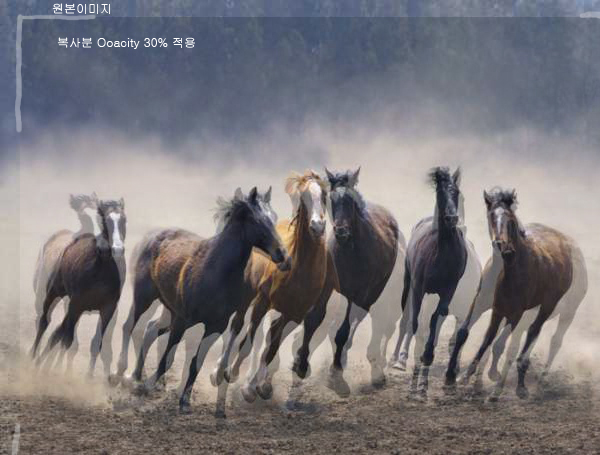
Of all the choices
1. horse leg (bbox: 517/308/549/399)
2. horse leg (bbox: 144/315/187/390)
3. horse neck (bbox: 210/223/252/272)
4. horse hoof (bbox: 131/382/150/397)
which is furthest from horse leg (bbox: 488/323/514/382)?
horse hoof (bbox: 131/382/150/397)

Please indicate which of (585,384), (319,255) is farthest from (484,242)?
(319,255)

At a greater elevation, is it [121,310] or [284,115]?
[284,115]

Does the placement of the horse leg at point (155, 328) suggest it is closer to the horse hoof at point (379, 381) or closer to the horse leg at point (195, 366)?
the horse leg at point (195, 366)

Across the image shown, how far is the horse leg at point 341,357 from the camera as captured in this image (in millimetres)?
13281

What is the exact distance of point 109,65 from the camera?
3603cm

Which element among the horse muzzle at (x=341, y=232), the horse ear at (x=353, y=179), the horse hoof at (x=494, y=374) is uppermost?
the horse ear at (x=353, y=179)

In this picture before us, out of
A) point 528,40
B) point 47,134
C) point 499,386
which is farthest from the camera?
point 528,40

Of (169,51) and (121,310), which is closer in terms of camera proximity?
(121,310)

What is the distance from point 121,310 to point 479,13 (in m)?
19.6

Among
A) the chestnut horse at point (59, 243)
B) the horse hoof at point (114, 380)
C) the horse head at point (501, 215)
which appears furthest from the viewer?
the chestnut horse at point (59, 243)

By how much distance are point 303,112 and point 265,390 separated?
25.0 m

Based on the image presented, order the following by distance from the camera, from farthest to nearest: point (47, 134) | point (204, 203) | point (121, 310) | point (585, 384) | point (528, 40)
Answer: point (528, 40), point (47, 134), point (204, 203), point (121, 310), point (585, 384)

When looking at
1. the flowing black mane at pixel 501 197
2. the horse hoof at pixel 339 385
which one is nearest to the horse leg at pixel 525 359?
the flowing black mane at pixel 501 197

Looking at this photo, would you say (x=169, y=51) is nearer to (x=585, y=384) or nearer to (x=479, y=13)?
(x=479, y=13)
